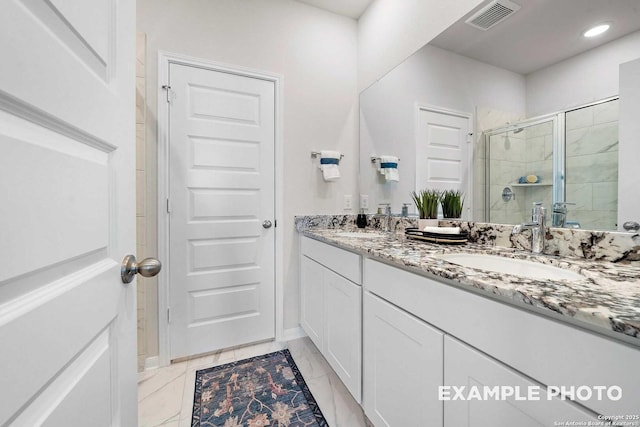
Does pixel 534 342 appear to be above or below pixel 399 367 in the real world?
above

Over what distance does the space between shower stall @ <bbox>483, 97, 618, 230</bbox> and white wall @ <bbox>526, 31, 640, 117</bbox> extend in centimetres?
4

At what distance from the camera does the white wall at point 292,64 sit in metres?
1.81

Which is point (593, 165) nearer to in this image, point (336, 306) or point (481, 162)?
point (481, 162)

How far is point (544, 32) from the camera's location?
1.14 metres

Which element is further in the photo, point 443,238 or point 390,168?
point 390,168

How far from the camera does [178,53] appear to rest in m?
1.83

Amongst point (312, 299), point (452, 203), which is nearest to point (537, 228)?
point (452, 203)

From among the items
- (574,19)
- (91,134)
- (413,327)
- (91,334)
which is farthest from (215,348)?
(574,19)

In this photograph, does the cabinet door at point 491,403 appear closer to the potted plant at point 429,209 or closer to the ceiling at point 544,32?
the potted plant at point 429,209

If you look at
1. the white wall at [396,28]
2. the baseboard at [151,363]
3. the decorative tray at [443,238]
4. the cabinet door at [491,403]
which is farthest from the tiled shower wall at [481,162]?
the baseboard at [151,363]

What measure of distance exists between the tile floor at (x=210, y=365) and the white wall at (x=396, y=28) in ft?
7.00

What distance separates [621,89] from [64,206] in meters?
1.52

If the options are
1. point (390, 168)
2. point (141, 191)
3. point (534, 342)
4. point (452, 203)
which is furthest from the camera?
point (390, 168)

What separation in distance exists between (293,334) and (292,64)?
213 cm
